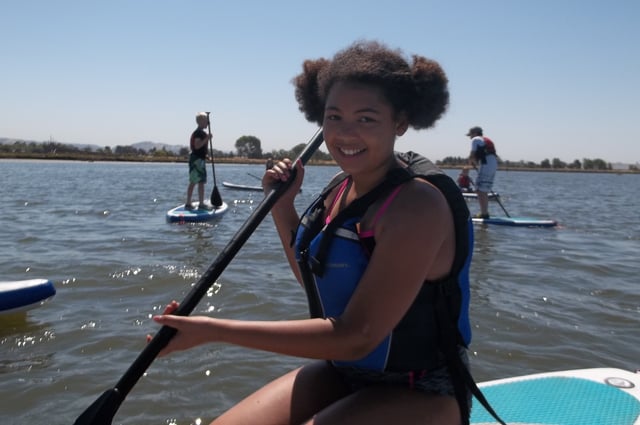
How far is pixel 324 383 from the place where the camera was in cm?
222

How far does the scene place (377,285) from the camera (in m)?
1.71

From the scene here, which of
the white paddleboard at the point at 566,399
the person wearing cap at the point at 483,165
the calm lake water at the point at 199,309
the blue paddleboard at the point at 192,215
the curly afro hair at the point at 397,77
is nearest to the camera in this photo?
the curly afro hair at the point at 397,77

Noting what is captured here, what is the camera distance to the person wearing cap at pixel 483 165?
12.2 m

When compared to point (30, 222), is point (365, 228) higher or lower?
higher

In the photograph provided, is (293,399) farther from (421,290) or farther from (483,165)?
Result: (483,165)

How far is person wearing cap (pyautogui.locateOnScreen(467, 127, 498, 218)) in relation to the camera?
12250 millimetres

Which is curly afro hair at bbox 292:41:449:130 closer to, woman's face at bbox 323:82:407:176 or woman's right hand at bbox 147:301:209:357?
woman's face at bbox 323:82:407:176

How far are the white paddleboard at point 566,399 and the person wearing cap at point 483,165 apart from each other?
940 centimetres

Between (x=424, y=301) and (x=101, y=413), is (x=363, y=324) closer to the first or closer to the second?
(x=424, y=301)

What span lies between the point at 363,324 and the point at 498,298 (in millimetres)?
4635

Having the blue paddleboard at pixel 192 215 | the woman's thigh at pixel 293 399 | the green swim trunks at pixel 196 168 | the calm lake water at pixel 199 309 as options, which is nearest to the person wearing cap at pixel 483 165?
the calm lake water at pixel 199 309

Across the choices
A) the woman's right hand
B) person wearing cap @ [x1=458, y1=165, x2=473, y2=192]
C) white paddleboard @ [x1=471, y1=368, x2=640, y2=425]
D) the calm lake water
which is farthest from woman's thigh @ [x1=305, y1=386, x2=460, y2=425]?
person wearing cap @ [x1=458, y1=165, x2=473, y2=192]

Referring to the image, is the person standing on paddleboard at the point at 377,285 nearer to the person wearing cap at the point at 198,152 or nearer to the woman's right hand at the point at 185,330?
the woman's right hand at the point at 185,330

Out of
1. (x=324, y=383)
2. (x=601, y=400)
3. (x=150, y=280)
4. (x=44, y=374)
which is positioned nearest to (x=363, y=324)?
(x=324, y=383)
